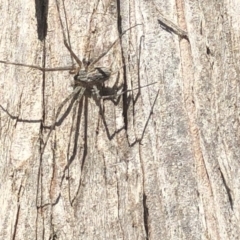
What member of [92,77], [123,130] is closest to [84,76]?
[92,77]

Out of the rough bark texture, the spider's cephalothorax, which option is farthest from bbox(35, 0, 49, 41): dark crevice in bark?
the spider's cephalothorax

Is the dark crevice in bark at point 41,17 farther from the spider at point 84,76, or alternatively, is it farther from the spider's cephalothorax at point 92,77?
the spider's cephalothorax at point 92,77

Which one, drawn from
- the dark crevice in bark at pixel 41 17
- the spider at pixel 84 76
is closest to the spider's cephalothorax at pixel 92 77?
the spider at pixel 84 76

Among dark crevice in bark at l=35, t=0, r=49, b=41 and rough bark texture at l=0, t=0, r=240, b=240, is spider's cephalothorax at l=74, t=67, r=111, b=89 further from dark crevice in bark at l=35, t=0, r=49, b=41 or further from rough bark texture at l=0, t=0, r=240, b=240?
dark crevice in bark at l=35, t=0, r=49, b=41

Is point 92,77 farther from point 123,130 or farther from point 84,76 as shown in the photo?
point 123,130

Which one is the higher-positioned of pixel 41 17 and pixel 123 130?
pixel 41 17

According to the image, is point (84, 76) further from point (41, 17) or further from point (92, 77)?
point (41, 17)

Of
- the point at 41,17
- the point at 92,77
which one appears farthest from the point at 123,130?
the point at 41,17

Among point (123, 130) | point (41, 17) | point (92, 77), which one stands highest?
point (41, 17)
